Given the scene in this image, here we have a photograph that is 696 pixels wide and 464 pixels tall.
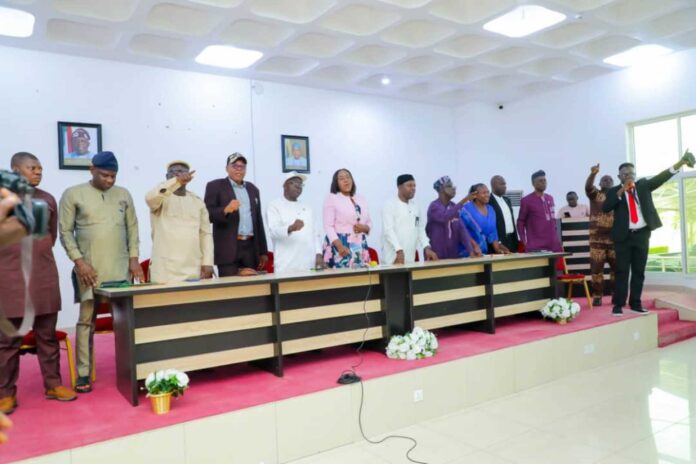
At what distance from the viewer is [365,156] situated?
8477 mm

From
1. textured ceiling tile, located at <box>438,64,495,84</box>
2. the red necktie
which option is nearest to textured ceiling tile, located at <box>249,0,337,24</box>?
textured ceiling tile, located at <box>438,64,495,84</box>

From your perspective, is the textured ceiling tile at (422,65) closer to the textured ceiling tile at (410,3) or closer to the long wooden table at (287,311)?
the textured ceiling tile at (410,3)

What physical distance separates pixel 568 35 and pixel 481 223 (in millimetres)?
3053

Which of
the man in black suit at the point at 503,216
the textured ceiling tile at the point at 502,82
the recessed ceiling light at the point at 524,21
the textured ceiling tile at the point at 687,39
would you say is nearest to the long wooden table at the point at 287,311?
the man in black suit at the point at 503,216

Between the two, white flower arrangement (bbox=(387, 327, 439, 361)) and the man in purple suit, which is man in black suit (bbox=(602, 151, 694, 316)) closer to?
the man in purple suit

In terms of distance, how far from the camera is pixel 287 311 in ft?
11.2

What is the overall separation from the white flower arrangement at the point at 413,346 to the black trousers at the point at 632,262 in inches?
104

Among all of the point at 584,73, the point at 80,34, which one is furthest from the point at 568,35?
the point at 80,34

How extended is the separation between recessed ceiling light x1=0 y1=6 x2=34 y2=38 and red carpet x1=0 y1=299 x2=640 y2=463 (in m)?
3.46

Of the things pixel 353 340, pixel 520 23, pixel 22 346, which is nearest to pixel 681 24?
pixel 520 23

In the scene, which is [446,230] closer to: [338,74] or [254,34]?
[254,34]

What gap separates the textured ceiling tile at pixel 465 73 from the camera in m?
7.68

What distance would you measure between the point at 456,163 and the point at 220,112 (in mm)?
4575

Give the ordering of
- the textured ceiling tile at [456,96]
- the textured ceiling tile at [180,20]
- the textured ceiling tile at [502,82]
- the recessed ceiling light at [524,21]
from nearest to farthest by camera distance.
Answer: the textured ceiling tile at [180,20]
the recessed ceiling light at [524,21]
the textured ceiling tile at [502,82]
the textured ceiling tile at [456,96]
